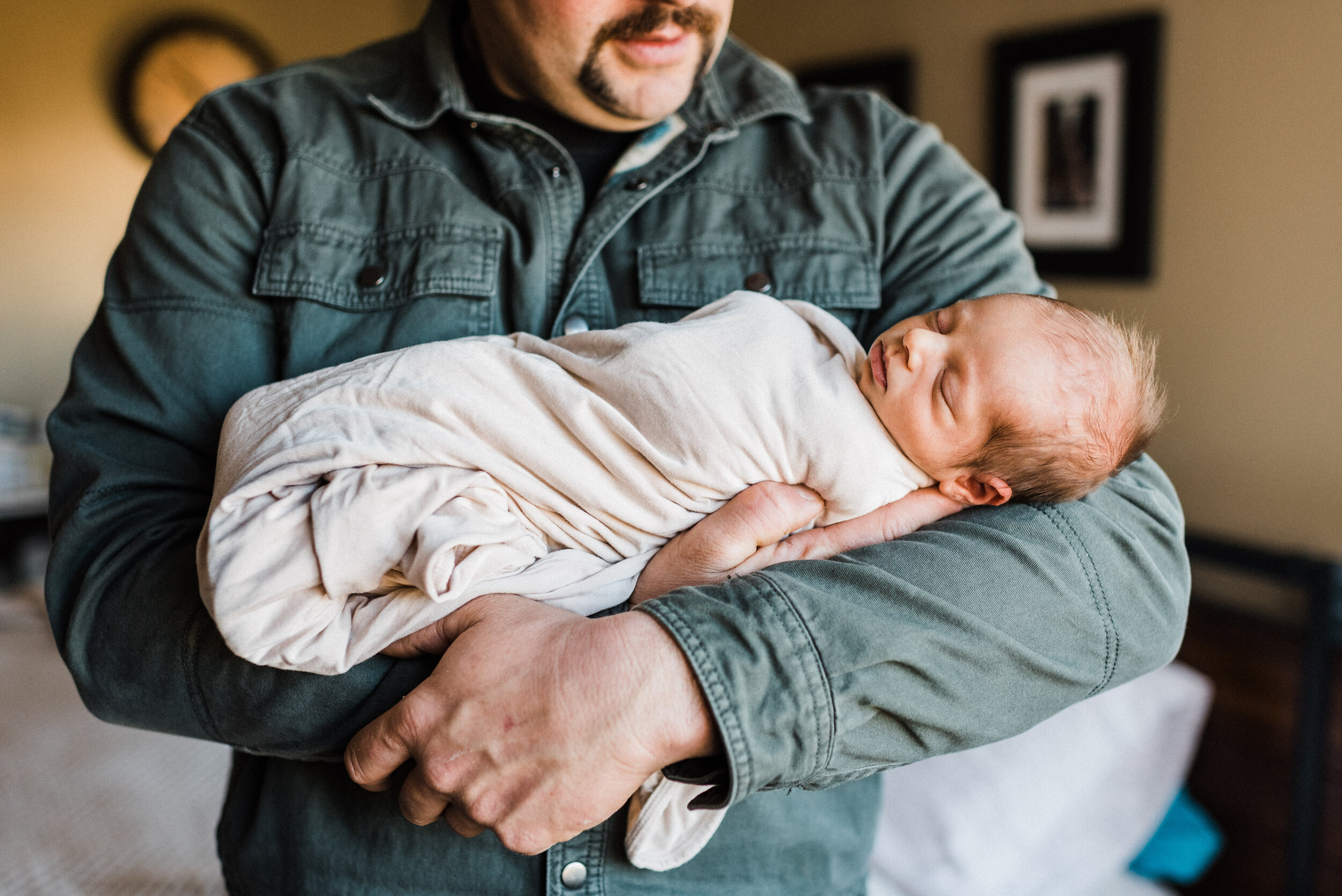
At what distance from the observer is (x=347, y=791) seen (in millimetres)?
982

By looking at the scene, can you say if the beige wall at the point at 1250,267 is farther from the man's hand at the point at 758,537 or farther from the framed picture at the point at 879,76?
the man's hand at the point at 758,537

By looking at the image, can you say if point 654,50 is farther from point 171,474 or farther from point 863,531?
point 171,474

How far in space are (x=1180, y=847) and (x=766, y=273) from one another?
1741 mm

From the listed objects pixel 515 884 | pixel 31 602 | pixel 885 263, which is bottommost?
pixel 31 602

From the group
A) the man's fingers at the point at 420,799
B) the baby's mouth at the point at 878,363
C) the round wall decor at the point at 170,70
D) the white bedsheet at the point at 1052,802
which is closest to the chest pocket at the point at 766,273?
the baby's mouth at the point at 878,363

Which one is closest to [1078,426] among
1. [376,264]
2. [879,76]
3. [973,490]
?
[973,490]

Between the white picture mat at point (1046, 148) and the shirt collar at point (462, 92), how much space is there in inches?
50.0

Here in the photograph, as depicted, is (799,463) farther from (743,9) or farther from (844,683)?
(743,9)

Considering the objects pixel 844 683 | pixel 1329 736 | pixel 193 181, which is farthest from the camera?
pixel 1329 736

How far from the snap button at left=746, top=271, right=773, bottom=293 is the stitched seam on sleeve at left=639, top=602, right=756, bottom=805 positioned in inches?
→ 19.6

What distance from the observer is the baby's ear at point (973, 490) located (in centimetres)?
95

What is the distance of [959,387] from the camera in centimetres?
93

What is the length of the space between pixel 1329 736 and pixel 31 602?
4.11 meters

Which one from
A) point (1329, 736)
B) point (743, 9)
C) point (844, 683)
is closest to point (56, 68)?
point (743, 9)
